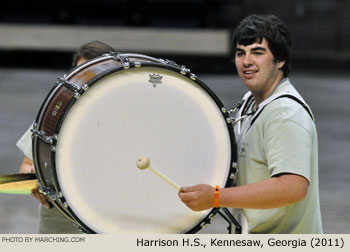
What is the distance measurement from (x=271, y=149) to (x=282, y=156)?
0.05 m

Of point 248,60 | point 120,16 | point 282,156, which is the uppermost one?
point 120,16

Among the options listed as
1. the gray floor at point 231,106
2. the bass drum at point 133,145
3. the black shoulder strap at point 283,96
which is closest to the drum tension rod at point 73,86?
the bass drum at point 133,145

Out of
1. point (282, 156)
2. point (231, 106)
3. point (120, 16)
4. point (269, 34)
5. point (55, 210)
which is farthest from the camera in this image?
point (120, 16)

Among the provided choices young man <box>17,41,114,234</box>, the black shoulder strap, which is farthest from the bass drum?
young man <box>17,41,114,234</box>

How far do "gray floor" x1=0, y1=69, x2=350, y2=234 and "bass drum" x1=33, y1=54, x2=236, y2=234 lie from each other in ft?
7.47

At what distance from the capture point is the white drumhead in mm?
1973

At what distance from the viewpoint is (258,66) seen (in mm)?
1958

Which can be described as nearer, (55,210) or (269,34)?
(269,34)

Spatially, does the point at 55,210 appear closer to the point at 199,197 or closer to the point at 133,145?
the point at 133,145

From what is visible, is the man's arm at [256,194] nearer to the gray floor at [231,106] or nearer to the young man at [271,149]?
the young man at [271,149]

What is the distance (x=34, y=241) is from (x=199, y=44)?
9.86m

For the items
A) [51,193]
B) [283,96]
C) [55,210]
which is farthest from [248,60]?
[55,210]

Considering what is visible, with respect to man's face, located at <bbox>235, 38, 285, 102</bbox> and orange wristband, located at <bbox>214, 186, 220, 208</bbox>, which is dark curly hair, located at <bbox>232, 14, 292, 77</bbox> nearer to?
man's face, located at <bbox>235, 38, 285, 102</bbox>

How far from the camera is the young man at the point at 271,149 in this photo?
1.84 metres
